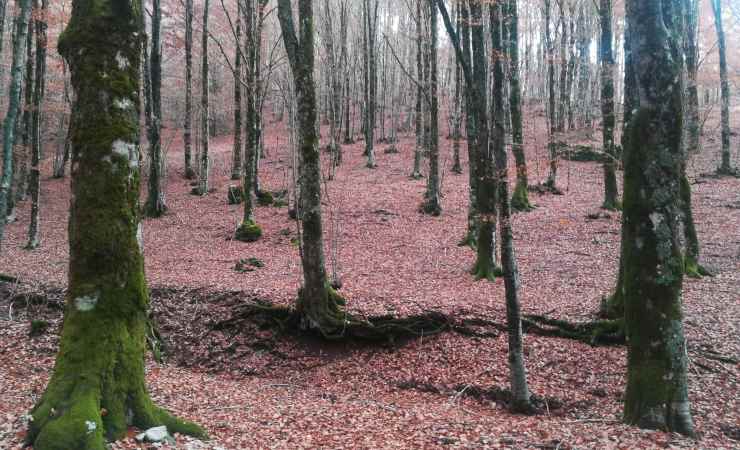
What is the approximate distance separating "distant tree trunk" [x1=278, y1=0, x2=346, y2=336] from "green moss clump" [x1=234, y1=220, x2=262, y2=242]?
668cm

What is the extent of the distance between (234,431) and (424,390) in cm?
326

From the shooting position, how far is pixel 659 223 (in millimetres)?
4781

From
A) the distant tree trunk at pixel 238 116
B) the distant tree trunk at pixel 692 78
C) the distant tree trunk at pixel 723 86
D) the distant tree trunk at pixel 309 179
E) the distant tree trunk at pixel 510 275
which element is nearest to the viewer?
the distant tree trunk at pixel 510 275

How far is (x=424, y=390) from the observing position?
7.27 meters

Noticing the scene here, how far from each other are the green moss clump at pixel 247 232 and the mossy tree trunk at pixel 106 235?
10476mm

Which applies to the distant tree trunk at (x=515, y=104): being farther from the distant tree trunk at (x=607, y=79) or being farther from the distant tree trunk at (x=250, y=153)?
the distant tree trunk at (x=250, y=153)

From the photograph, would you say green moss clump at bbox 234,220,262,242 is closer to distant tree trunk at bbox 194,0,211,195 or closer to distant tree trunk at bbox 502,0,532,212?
distant tree trunk at bbox 194,0,211,195

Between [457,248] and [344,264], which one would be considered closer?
[344,264]

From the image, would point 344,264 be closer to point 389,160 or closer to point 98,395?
point 98,395

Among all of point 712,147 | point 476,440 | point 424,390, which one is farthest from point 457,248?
point 712,147

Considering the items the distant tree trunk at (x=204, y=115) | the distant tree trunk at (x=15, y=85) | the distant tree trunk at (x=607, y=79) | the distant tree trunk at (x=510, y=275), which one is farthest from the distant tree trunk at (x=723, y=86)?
the distant tree trunk at (x=15, y=85)

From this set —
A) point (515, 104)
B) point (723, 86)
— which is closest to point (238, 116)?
point (515, 104)

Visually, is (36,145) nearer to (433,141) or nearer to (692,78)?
(433,141)

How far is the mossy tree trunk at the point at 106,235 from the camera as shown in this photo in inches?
156
